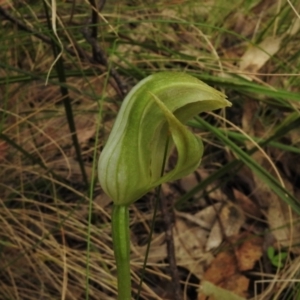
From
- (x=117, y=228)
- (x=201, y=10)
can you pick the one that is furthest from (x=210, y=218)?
(x=117, y=228)

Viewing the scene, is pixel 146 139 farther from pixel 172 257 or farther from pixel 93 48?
pixel 93 48

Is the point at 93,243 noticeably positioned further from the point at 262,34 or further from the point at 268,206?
the point at 262,34

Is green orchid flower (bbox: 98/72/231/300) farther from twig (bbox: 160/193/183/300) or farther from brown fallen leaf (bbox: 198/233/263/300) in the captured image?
brown fallen leaf (bbox: 198/233/263/300)

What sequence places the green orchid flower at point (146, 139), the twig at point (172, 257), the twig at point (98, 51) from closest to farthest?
1. the green orchid flower at point (146, 139)
2. the twig at point (172, 257)
3. the twig at point (98, 51)

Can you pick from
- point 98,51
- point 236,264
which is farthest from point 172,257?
point 98,51

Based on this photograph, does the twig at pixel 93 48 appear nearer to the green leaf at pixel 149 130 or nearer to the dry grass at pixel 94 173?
the dry grass at pixel 94 173

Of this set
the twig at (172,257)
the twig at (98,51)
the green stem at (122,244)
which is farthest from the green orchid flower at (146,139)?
the twig at (98,51)

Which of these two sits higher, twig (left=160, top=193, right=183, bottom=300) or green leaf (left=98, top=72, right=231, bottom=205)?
green leaf (left=98, top=72, right=231, bottom=205)

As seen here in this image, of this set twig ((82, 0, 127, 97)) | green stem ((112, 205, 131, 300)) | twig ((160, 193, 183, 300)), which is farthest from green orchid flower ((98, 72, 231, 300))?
twig ((82, 0, 127, 97))
